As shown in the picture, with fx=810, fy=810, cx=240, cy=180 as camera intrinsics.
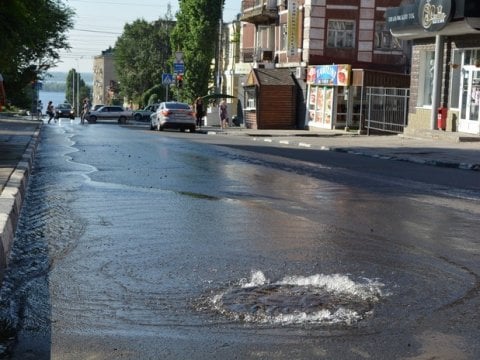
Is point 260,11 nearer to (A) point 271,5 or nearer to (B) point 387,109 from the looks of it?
(A) point 271,5

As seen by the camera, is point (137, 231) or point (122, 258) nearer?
point (122, 258)

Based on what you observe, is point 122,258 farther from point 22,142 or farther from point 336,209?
point 22,142

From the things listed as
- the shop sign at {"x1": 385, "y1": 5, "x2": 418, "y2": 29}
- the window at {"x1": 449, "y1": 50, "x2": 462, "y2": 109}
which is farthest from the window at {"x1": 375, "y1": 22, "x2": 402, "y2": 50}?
the window at {"x1": 449, "y1": 50, "x2": 462, "y2": 109}

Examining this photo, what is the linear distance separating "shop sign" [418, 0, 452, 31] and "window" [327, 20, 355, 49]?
1419 centimetres

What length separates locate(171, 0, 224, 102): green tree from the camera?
211ft

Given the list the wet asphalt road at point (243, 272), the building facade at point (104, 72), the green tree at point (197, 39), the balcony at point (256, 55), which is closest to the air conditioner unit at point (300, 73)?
the balcony at point (256, 55)

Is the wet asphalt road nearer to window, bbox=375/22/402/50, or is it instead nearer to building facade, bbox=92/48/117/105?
window, bbox=375/22/402/50

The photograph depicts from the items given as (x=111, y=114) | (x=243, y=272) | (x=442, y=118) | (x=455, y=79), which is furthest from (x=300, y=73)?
(x=243, y=272)

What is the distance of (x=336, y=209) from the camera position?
36.4ft

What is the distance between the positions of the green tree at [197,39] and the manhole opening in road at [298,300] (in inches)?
2320

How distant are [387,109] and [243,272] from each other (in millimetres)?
29605

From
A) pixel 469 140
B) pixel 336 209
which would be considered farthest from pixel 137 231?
pixel 469 140

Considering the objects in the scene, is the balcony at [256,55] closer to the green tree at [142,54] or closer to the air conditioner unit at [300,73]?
the air conditioner unit at [300,73]

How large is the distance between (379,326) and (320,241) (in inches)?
126
